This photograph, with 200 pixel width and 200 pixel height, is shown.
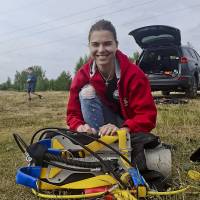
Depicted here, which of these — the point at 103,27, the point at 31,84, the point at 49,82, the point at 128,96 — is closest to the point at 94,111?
the point at 128,96

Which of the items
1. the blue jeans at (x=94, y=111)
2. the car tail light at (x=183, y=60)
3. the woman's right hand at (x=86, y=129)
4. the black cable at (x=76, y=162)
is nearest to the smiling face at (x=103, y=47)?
the blue jeans at (x=94, y=111)

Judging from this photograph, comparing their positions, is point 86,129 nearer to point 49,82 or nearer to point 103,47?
point 103,47

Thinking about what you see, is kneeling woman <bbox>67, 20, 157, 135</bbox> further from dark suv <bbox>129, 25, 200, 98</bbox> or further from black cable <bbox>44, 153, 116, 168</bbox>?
dark suv <bbox>129, 25, 200, 98</bbox>

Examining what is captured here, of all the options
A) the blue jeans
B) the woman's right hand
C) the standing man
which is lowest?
the woman's right hand

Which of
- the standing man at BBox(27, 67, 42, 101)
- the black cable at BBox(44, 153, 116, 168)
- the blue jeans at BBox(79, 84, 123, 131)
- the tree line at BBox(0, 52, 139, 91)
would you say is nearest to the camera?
the black cable at BBox(44, 153, 116, 168)

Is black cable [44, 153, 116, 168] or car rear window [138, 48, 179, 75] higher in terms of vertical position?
car rear window [138, 48, 179, 75]

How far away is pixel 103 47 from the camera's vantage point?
11.7ft

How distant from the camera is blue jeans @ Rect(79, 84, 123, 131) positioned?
12.1 ft

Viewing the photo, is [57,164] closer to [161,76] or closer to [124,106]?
[124,106]

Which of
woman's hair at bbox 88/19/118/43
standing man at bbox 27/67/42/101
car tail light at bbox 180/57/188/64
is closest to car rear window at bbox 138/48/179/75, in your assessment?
car tail light at bbox 180/57/188/64

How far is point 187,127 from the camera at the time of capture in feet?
20.1

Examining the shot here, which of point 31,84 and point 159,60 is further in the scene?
point 31,84

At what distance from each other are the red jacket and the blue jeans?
5 centimetres

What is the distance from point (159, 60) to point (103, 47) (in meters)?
9.24
